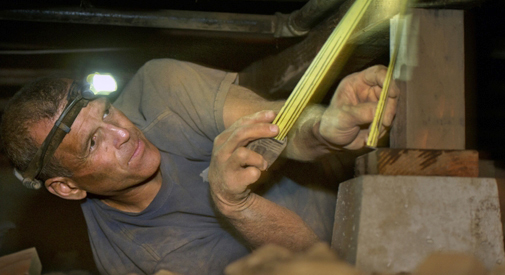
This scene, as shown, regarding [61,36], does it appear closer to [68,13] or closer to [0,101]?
[68,13]

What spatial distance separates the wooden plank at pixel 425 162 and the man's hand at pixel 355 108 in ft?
0.51

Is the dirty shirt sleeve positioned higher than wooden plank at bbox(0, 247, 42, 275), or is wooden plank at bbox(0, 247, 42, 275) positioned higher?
the dirty shirt sleeve

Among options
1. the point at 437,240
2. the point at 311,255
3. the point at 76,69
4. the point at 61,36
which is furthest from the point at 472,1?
the point at 76,69

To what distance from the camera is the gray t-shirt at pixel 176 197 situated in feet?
5.58

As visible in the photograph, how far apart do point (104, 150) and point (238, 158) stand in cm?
72

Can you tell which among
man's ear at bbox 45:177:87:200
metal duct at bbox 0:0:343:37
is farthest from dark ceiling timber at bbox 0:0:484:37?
man's ear at bbox 45:177:87:200

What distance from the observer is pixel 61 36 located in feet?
7.22

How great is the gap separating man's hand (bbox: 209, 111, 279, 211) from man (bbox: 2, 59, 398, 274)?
2 centimetres

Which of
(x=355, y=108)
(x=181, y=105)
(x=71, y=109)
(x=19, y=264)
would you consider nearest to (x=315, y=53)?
(x=181, y=105)

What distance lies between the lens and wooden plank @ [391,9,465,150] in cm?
92

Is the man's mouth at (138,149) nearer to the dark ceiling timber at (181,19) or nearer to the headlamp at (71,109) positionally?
the headlamp at (71,109)

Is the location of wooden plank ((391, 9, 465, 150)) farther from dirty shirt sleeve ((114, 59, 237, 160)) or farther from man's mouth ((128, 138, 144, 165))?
man's mouth ((128, 138, 144, 165))

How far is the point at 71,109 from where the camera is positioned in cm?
152

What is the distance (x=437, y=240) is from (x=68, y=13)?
1.83m
